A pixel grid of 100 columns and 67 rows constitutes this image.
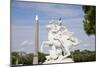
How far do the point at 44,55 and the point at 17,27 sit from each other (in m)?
0.51

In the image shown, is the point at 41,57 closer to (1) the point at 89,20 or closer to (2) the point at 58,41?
(2) the point at 58,41

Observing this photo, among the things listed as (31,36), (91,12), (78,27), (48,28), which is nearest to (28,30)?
(31,36)

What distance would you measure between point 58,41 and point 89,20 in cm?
55

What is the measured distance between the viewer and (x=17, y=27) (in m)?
2.54

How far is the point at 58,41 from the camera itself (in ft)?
8.86

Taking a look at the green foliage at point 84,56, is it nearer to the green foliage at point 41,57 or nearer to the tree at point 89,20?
the green foliage at point 41,57

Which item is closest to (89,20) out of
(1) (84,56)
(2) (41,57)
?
(1) (84,56)

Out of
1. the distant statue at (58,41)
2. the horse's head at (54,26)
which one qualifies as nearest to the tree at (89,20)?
the distant statue at (58,41)

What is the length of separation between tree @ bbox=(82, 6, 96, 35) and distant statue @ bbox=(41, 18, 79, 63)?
0.26 m

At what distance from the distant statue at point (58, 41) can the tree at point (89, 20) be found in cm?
26

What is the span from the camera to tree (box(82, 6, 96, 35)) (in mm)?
2824

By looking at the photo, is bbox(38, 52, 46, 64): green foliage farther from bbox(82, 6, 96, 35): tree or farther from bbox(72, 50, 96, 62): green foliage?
bbox(82, 6, 96, 35): tree

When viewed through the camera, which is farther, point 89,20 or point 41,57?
point 89,20

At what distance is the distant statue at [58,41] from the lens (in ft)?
8.75
